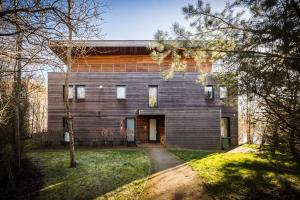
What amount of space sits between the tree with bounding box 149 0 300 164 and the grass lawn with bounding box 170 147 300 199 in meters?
2.10

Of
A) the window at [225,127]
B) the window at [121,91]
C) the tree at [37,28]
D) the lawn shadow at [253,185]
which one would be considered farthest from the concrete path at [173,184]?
the window at [225,127]

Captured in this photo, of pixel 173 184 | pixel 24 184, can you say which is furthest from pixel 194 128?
pixel 24 184

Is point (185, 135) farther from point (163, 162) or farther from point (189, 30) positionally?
point (189, 30)

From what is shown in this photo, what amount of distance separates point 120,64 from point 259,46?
16702 mm

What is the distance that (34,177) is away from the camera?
976cm

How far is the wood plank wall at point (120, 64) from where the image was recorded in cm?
2086

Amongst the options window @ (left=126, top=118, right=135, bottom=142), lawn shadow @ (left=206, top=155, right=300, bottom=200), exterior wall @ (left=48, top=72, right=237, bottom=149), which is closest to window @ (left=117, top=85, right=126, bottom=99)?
exterior wall @ (left=48, top=72, right=237, bottom=149)

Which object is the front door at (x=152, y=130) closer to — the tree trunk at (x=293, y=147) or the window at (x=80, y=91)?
the window at (x=80, y=91)

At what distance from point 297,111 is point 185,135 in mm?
13369

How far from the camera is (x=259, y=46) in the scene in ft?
18.7

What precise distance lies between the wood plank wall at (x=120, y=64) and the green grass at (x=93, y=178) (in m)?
10.1

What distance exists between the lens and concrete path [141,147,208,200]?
6984mm

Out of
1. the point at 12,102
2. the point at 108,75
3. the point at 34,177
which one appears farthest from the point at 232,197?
the point at 108,75

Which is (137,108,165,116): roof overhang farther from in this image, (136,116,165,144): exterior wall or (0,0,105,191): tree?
(0,0,105,191): tree
